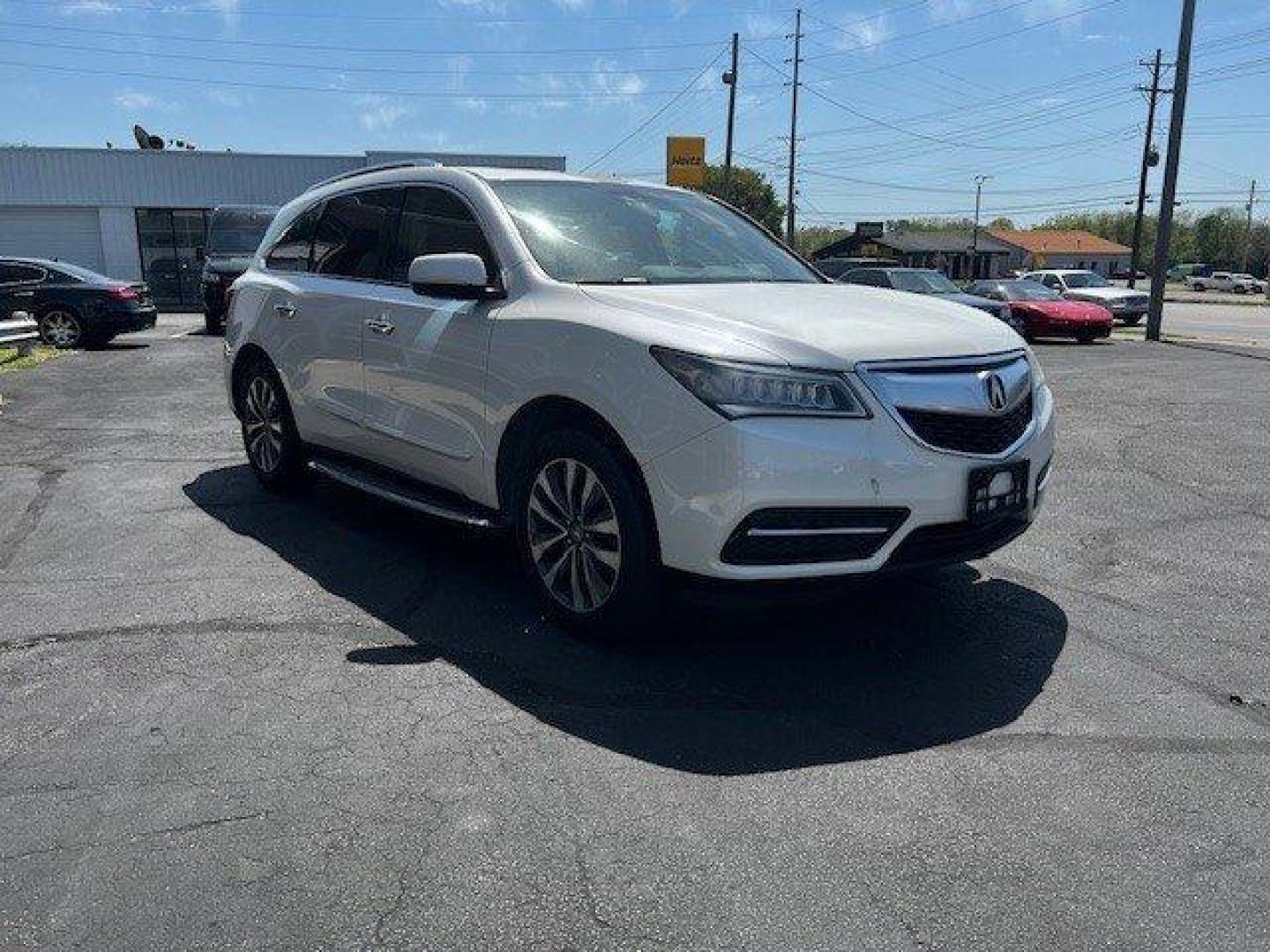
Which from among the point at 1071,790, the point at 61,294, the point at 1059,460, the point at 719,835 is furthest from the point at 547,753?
the point at 61,294

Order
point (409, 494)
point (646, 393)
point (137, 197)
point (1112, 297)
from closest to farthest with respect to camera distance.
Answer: point (646, 393) → point (409, 494) → point (1112, 297) → point (137, 197)

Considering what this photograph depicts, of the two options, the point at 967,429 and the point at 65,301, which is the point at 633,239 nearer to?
the point at 967,429

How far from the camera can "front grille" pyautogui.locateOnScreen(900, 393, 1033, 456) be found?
3521 millimetres

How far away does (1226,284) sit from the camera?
263 feet

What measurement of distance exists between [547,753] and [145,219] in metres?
34.6

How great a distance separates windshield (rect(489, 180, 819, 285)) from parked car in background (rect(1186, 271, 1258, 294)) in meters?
85.1

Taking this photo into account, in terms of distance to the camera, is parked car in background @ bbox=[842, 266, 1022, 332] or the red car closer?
parked car in background @ bbox=[842, 266, 1022, 332]

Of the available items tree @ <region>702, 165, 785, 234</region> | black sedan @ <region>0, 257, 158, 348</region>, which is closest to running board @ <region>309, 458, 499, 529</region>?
black sedan @ <region>0, 257, 158, 348</region>

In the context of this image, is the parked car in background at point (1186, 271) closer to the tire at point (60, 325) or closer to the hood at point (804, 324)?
the tire at point (60, 325)

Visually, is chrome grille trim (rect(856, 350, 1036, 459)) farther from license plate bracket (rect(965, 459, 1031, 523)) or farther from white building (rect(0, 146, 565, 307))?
white building (rect(0, 146, 565, 307))

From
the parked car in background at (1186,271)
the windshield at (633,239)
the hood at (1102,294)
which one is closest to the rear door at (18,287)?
the windshield at (633,239)

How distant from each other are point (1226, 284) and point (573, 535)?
9031cm

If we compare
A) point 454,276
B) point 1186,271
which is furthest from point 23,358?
point 1186,271

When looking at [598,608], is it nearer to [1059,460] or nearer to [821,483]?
[821,483]
